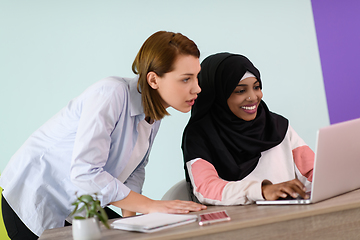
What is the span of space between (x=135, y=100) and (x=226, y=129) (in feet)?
1.72

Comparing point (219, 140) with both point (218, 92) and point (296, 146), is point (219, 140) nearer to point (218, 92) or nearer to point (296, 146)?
point (218, 92)

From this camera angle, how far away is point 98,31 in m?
2.90

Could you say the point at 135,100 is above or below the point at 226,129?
above

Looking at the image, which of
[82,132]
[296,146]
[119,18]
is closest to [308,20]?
[119,18]

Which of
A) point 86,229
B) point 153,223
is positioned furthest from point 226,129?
point 86,229

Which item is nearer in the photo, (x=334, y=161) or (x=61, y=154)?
(x=334, y=161)

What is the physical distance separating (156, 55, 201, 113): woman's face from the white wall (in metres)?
1.61

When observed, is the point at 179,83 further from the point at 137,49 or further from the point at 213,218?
the point at 137,49

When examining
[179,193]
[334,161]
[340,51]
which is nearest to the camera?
[334,161]

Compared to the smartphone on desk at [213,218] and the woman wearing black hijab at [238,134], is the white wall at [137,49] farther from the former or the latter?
the smartphone on desk at [213,218]

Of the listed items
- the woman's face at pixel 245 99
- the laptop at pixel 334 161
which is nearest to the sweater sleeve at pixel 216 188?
the laptop at pixel 334 161

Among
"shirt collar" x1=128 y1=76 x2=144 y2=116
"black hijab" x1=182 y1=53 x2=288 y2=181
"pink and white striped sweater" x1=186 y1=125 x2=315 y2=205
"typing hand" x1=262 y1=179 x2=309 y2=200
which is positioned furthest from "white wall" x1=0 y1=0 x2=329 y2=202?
"typing hand" x1=262 y1=179 x2=309 y2=200

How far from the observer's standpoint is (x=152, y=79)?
1.32m

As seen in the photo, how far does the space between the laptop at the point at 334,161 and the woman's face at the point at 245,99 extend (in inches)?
25.4
